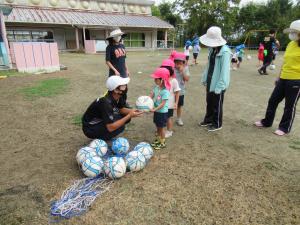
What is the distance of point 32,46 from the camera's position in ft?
36.1

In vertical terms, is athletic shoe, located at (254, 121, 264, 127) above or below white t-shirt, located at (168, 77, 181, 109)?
below

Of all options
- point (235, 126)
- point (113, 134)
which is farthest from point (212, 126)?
point (113, 134)

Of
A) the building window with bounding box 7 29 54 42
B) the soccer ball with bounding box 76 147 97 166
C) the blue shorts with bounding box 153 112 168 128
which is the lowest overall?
the soccer ball with bounding box 76 147 97 166

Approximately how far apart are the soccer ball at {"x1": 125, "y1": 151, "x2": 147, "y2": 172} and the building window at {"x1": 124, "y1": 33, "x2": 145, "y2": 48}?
92.3 feet

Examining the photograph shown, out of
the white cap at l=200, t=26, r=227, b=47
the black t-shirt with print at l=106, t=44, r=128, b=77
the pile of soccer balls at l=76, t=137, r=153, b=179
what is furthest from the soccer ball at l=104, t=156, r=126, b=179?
the black t-shirt with print at l=106, t=44, r=128, b=77

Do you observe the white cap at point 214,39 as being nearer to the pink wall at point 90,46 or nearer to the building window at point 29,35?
the pink wall at point 90,46

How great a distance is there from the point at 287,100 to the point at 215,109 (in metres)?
1.32

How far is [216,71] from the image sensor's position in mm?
4520

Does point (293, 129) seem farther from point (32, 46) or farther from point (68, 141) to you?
point (32, 46)

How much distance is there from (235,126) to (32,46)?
966 cm

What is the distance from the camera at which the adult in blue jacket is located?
4375mm

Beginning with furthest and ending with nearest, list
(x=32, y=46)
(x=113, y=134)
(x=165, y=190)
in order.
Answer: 1. (x=32, y=46)
2. (x=113, y=134)
3. (x=165, y=190)

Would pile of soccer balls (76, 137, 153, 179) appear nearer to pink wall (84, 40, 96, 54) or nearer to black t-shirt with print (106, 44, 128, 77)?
black t-shirt with print (106, 44, 128, 77)

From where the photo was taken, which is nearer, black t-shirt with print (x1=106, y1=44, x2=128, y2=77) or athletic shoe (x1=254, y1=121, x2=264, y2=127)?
athletic shoe (x1=254, y1=121, x2=264, y2=127)
